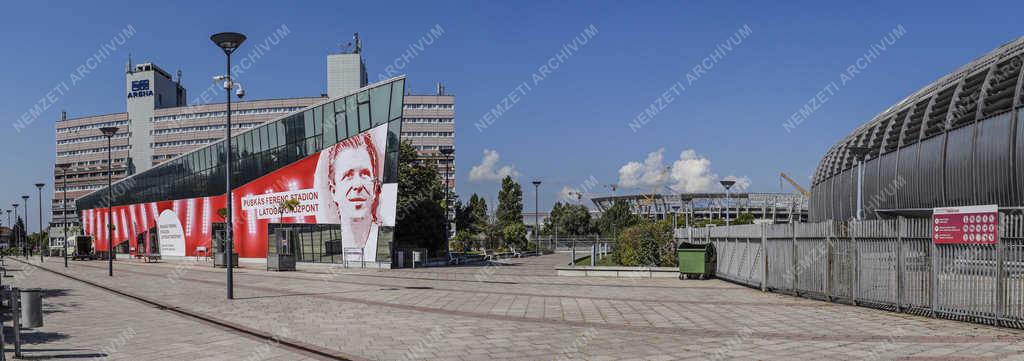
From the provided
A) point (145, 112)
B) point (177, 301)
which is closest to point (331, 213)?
point (177, 301)

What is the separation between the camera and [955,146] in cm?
3300

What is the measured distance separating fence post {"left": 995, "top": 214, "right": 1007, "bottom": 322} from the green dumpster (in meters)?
12.3

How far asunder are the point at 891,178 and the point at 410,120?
89.7 m

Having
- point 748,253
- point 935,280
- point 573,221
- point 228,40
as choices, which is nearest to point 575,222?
point 573,221

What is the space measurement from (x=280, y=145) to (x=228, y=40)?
28821 millimetres

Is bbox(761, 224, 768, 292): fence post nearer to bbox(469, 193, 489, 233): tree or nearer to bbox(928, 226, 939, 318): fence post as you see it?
bbox(928, 226, 939, 318): fence post

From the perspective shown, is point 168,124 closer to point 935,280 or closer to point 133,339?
point 133,339

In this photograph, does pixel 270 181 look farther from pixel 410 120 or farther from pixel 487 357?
pixel 410 120

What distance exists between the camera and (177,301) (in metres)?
17.5

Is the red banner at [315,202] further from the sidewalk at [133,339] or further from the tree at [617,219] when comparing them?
the tree at [617,219]

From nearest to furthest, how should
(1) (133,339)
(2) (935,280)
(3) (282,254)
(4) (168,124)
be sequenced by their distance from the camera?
(1) (133,339)
(2) (935,280)
(3) (282,254)
(4) (168,124)

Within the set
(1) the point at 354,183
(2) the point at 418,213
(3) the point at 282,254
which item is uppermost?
(1) the point at 354,183

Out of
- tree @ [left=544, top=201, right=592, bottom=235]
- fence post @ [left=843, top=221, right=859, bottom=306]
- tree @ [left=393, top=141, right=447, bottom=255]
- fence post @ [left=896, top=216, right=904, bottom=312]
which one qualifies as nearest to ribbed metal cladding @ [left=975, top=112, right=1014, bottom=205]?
fence post @ [left=843, top=221, right=859, bottom=306]

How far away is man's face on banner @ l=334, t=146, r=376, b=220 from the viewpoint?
38812mm
